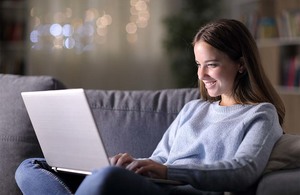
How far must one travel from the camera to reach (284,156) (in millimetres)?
1686

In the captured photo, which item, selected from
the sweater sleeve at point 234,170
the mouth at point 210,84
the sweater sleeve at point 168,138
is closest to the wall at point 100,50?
the sweater sleeve at point 168,138

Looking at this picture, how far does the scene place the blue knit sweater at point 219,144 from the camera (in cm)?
154

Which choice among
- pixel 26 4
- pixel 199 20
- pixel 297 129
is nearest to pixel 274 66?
pixel 297 129

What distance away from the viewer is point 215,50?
1835 millimetres

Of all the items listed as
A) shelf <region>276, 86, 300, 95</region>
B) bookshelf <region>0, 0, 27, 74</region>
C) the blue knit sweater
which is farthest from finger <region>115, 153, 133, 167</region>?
bookshelf <region>0, 0, 27, 74</region>

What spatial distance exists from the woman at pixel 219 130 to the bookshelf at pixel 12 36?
353cm

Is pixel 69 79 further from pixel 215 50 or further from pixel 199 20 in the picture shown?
pixel 215 50

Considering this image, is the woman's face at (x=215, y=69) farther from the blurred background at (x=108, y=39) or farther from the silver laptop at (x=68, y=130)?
the blurred background at (x=108, y=39)

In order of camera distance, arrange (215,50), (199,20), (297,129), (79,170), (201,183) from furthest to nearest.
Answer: (199,20), (297,129), (215,50), (79,170), (201,183)

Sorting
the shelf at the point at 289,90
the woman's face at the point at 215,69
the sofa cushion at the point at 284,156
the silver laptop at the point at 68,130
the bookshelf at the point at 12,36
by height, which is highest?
the woman's face at the point at 215,69

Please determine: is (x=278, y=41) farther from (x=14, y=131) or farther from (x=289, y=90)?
(x=14, y=131)

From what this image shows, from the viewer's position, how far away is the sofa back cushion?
84.3 inches

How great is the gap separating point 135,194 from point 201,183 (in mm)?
199

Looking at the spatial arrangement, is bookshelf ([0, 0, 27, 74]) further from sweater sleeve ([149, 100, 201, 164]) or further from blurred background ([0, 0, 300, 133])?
sweater sleeve ([149, 100, 201, 164])
